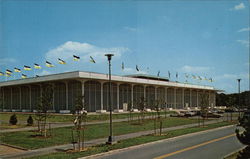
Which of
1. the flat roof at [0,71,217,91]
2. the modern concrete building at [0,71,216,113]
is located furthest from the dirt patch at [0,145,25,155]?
the flat roof at [0,71,217,91]

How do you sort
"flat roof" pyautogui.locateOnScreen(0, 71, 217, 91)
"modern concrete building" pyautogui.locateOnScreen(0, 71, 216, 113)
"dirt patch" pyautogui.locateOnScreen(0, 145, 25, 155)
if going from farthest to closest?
"modern concrete building" pyautogui.locateOnScreen(0, 71, 216, 113) → "flat roof" pyautogui.locateOnScreen(0, 71, 217, 91) → "dirt patch" pyautogui.locateOnScreen(0, 145, 25, 155)

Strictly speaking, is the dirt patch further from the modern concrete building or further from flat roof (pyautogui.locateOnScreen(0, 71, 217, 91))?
flat roof (pyautogui.locateOnScreen(0, 71, 217, 91))

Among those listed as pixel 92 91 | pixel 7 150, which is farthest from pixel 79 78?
pixel 7 150

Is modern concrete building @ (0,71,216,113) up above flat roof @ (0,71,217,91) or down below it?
below

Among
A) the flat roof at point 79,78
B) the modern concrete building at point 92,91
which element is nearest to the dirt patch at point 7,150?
the modern concrete building at point 92,91

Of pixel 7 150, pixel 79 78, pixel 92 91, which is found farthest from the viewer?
pixel 92 91

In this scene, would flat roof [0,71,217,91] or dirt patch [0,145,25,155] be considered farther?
flat roof [0,71,217,91]

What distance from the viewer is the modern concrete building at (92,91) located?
51031 millimetres

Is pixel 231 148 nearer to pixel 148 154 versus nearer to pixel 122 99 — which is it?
pixel 148 154

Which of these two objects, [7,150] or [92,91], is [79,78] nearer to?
[92,91]

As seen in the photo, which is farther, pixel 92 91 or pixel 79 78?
pixel 92 91

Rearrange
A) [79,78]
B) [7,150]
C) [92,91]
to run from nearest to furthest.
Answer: [7,150] → [79,78] → [92,91]

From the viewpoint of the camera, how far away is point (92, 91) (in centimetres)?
5222

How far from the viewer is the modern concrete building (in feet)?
167
